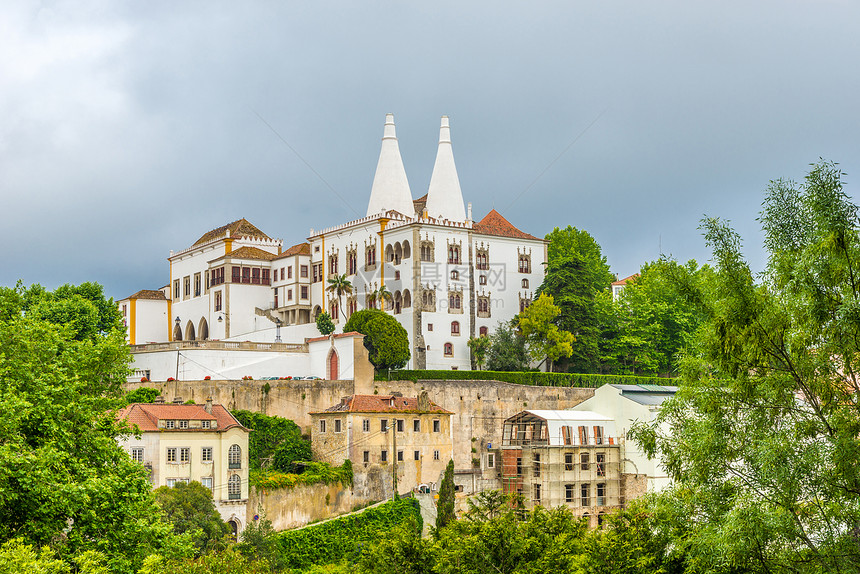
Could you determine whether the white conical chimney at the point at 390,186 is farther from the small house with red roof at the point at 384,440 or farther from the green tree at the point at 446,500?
the green tree at the point at 446,500

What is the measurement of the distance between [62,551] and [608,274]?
6114cm

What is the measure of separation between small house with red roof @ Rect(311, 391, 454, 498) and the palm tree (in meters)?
14.7

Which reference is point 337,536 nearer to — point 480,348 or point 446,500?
point 446,500

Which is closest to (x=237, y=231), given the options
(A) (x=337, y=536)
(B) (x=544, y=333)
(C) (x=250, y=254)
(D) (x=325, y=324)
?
(C) (x=250, y=254)

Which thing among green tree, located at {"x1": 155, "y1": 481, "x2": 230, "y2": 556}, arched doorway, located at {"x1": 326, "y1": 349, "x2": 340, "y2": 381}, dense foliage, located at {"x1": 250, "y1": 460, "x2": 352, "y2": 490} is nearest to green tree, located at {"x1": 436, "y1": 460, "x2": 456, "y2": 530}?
dense foliage, located at {"x1": 250, "y1": 460, "x2": 352, "y2": 490}

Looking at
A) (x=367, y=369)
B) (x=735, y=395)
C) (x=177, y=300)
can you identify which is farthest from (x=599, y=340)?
(x=735, y=395)

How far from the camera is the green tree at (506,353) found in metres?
66.8

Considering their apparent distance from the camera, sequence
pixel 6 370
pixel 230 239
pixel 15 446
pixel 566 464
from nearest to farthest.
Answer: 1. pixel 15 446
2. pixel 6 370
3. pixel 566 464
4. pixel 230 239

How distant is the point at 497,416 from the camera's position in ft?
201

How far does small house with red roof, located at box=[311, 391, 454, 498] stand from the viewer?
53812mm

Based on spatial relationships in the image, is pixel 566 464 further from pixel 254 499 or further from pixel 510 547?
pixel 510 547

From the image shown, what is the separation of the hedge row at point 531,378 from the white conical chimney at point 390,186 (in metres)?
15.3

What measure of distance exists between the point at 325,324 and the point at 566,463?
18.4 meters

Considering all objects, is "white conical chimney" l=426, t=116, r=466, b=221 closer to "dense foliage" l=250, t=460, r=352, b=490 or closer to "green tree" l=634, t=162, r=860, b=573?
"dense foliage" l=250, t=460, r=352, b=490
